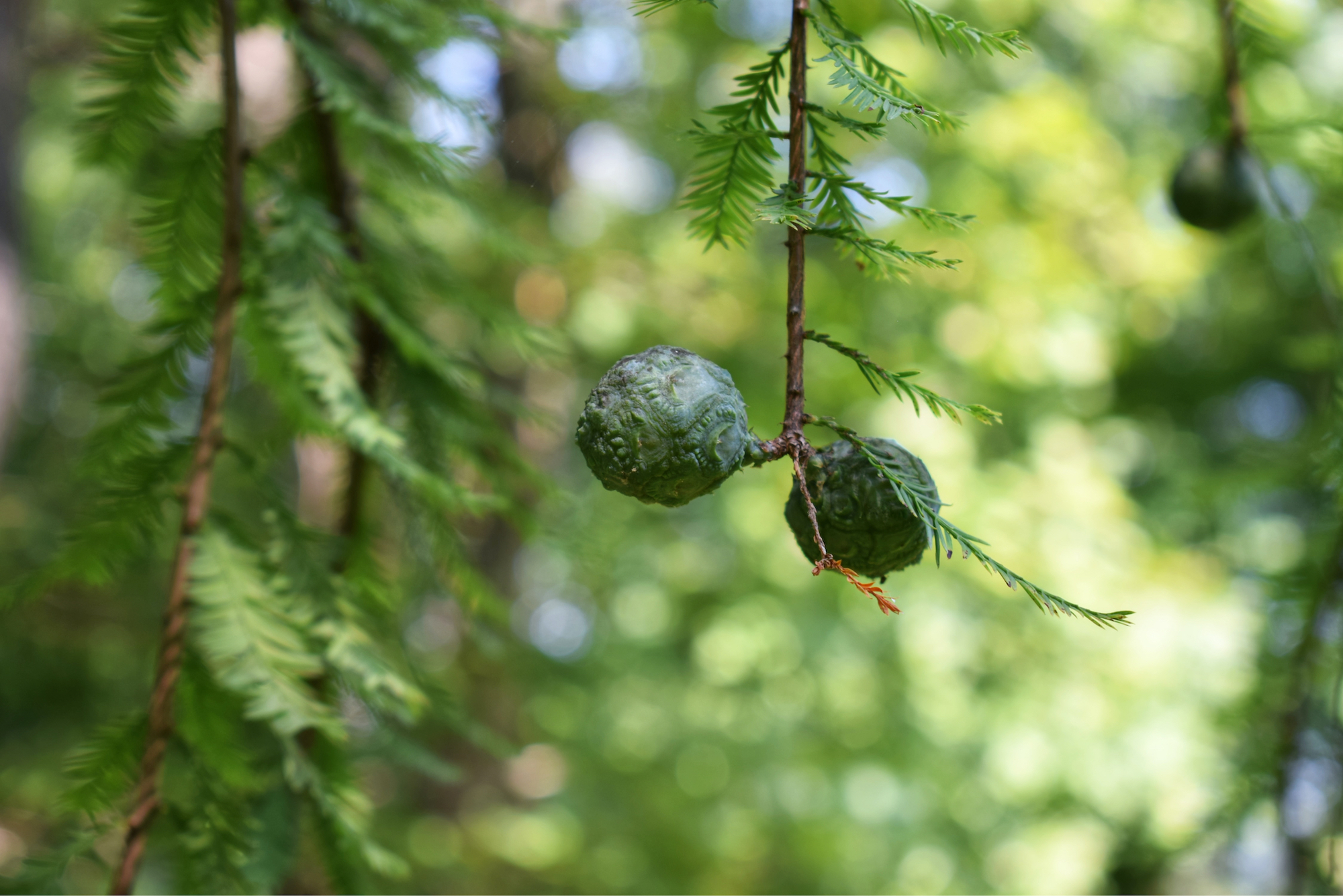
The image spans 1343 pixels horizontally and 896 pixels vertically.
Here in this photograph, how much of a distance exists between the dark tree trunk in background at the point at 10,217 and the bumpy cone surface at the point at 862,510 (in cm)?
360

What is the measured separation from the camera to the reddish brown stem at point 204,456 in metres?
1.12

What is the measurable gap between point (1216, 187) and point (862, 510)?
133cm

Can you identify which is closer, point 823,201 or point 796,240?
point 796,240

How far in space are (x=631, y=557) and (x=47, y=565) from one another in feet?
12.5

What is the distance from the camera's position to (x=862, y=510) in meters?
0.81

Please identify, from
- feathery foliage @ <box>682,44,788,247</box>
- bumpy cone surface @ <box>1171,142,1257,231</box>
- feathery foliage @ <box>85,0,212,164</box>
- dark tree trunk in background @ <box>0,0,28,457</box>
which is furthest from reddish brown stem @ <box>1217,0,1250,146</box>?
dark tree trunk in background @ <box>0,0,28,457</box>

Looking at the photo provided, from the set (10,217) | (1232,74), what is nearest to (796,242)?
(1232,74)

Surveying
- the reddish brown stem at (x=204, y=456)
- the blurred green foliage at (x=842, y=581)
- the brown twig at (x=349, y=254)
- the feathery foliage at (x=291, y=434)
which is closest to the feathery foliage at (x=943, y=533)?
the feathery foliage at (x=291, y=434)

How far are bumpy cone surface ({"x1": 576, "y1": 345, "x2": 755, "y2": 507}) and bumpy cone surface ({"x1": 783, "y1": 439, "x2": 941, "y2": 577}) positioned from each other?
10 cm

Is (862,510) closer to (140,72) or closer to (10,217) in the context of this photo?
(140,72)

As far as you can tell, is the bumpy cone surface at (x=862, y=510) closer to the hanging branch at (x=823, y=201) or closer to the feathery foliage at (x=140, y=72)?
the hanging branch at (x=823, y=201)

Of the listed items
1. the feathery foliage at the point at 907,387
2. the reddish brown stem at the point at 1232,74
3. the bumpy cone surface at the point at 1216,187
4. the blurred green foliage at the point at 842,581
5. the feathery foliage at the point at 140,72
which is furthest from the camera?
the blurred green foliage at the point at 842,581

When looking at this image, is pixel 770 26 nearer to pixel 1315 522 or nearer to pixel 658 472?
pixel 1315 522

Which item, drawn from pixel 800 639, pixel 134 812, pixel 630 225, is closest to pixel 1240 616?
pixel 800 639
